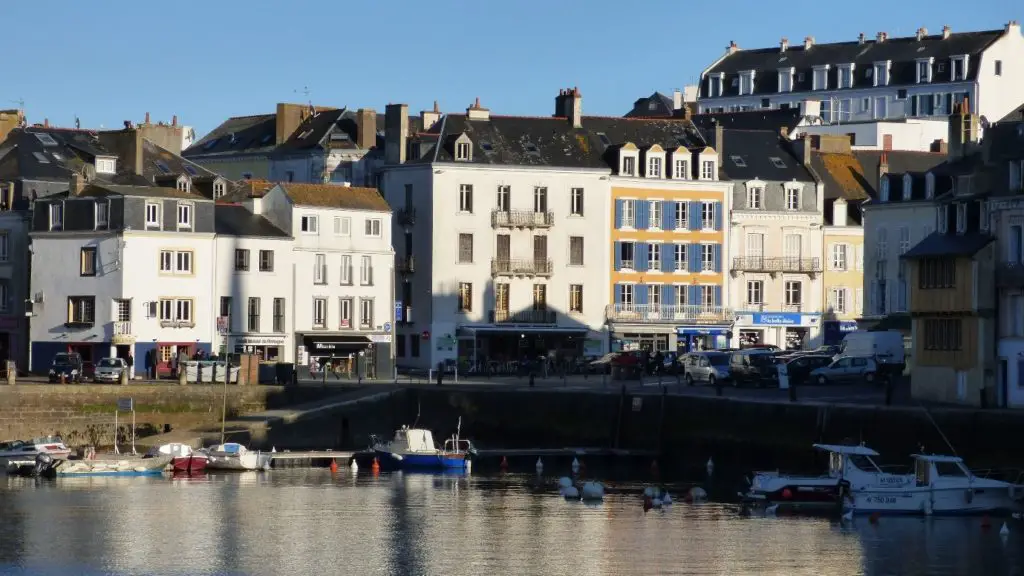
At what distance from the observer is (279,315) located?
328 ft

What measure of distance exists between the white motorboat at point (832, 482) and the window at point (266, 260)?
38.1 meters

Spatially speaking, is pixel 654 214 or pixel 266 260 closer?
pixel 266 260

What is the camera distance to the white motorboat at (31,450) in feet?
253

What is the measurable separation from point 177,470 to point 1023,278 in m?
30.4

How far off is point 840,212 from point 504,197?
65.7ft

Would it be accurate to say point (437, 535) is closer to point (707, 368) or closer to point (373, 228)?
point (707, 368)

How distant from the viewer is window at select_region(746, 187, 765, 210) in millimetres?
116062

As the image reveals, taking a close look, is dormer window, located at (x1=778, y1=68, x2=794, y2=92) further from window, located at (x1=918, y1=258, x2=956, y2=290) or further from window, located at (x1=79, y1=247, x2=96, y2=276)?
window, located at (x1=918, y1=258, x2=956, y2=290)

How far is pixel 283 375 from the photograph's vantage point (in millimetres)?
93062

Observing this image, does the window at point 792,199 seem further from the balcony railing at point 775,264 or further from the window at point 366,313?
the window at point 366,313

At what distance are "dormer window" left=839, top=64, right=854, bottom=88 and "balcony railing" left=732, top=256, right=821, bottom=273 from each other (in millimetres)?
35829

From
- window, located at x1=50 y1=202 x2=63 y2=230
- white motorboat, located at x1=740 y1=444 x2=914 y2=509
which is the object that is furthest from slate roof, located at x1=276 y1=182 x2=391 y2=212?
white motorboat, located at x1=740 y1=444 x2=914 y2=509

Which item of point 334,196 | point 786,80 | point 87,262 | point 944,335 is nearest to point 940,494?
point 944,335

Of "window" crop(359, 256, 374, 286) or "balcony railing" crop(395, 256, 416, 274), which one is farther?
"balcony railing" crop(395, 256, 416, 274)
